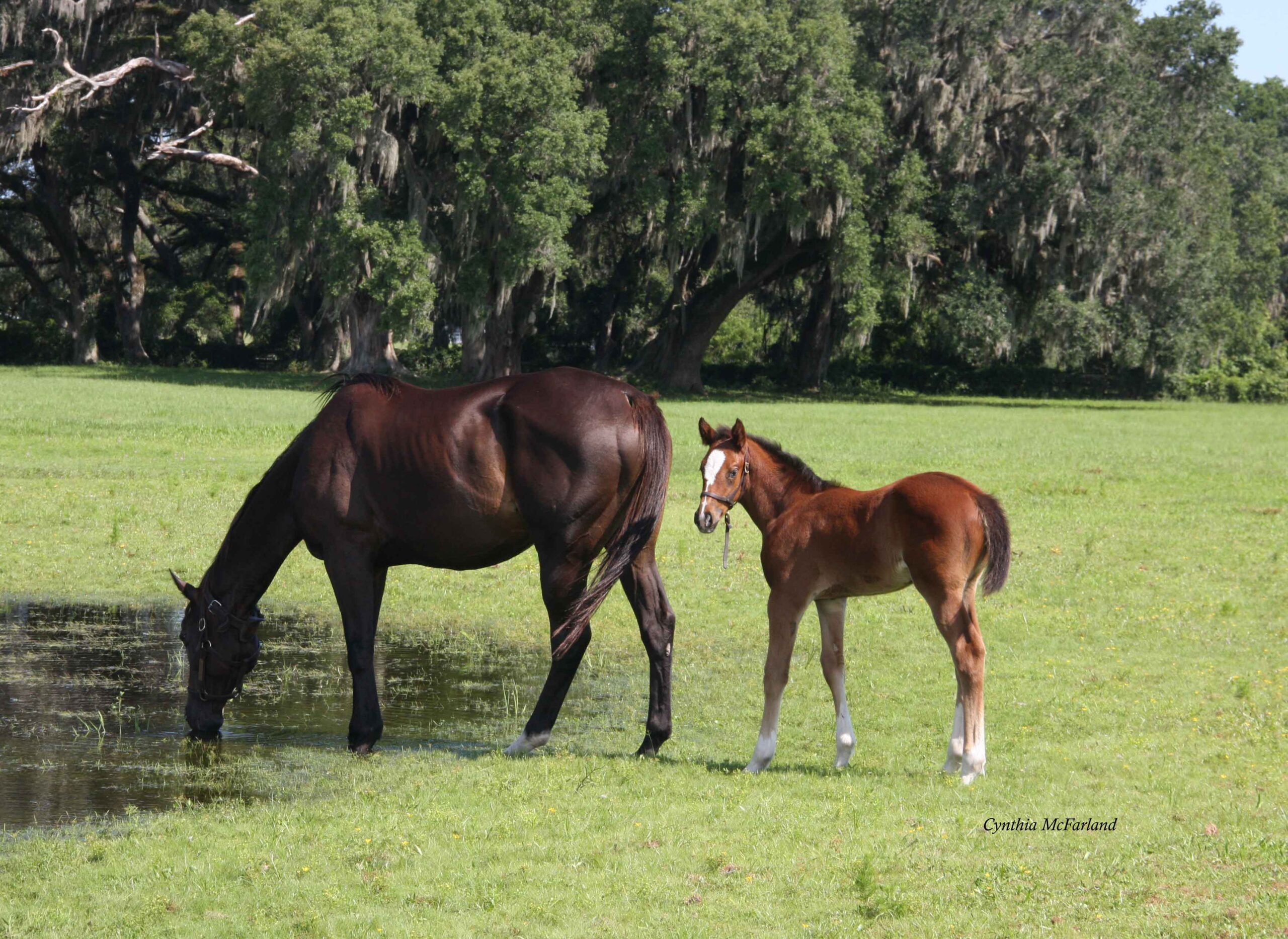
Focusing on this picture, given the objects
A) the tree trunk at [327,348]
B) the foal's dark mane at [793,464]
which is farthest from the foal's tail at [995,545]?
the tree trunk at [327,348]

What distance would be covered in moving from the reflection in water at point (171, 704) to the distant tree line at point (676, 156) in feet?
96.2

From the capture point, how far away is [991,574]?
7160mm

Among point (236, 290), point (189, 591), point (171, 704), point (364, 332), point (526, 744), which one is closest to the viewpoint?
point (526, 744)

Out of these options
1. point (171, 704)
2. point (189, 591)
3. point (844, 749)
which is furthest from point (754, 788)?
point (171, 704)

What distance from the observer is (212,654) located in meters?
8.39

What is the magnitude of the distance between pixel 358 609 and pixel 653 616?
173 centimetres

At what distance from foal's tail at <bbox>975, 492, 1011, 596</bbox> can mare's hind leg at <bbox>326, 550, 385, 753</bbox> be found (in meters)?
3.44

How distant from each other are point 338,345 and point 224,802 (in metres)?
48.8

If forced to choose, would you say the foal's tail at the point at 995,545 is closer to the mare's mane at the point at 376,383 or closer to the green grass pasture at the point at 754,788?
the green grass pasture at the point at 754,788

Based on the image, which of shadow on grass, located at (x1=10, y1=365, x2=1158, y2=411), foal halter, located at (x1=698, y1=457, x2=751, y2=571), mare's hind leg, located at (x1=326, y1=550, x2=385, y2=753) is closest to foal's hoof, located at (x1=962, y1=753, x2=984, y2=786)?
foal halter, located at (x1=698, y1=457, x2=751, y2=571)

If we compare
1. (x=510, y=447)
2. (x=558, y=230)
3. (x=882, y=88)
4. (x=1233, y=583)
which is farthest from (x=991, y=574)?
(x=882, y=88)

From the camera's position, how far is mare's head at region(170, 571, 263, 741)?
8.29m

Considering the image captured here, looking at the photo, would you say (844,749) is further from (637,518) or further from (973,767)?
(637,518)

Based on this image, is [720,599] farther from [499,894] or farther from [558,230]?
[558,230]
